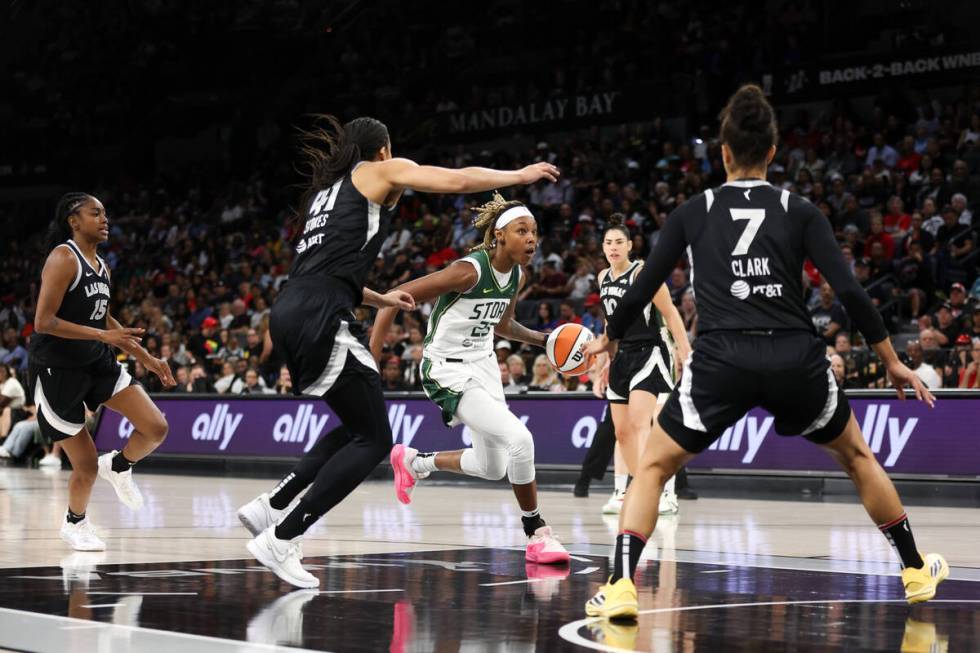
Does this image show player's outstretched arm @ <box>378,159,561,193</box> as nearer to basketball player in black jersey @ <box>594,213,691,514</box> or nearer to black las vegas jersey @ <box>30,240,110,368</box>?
black las vegas jersey @ <box>30,240,110,368</box>

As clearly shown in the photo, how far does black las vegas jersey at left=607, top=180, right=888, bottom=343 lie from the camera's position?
518 centimetres

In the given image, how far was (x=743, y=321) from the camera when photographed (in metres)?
5.18

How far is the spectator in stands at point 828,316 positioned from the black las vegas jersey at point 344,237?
A: 10045mm

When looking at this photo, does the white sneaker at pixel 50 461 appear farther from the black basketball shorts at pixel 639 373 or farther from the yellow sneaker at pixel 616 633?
the yellow sneaker at pixel 616 633

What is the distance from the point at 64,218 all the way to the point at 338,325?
9.94 ft

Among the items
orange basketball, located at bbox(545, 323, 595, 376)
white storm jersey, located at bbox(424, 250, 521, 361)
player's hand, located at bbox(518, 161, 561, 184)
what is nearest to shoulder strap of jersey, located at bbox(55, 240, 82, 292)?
white storm jersey, located at bbox(424, 250, 521, 361)

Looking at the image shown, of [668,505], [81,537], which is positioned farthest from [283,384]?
[81,537]

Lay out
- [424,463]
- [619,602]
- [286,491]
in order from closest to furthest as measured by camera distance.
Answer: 1. [619,602]
2. [286,491]
3. [424,463]

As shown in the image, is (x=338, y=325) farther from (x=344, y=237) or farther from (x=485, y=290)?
(x=485, y=290)

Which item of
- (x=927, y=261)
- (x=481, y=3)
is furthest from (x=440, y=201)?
(x=927, y=261)

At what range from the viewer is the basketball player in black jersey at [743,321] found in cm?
514

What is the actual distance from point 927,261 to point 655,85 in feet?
27.6

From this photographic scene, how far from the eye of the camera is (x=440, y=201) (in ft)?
80.8

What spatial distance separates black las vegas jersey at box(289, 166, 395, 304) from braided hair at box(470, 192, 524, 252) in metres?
1.87
